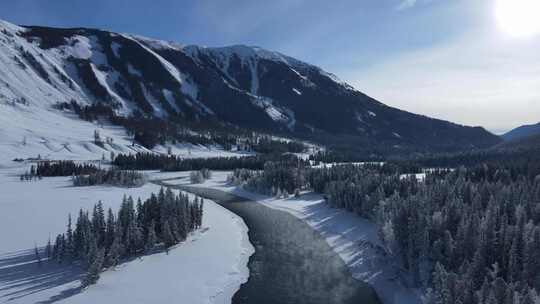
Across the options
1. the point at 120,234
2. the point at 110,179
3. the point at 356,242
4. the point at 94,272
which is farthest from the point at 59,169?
the point at 356,242

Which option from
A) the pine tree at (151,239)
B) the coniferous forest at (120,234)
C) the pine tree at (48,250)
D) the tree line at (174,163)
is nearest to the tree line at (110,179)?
the tree line at (174,163)

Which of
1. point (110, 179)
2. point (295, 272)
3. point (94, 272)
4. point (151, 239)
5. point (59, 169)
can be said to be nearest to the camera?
point (94, 272)

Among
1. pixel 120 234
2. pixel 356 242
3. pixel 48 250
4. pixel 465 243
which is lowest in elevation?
pixel 356 242

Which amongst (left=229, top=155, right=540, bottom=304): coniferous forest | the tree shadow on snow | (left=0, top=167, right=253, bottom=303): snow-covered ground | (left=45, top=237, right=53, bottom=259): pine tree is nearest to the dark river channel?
(left=0, top=167, right=253, bottom=303): snow-covered ground

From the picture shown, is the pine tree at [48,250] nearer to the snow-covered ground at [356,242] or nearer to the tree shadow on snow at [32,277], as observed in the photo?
the tree shadow on snow at [32,277]

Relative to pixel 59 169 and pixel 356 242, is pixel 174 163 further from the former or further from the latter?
pixel 356 242
